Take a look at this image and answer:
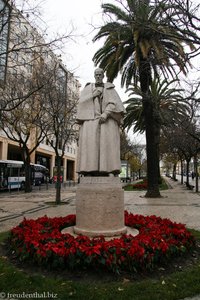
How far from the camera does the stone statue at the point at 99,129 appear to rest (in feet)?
20.8

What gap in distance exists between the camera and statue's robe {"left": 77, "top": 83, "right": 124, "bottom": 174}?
20.7 feet

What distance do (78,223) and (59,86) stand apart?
1238 cm

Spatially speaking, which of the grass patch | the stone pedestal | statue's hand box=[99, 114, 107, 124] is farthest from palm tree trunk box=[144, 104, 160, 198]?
the grass patch

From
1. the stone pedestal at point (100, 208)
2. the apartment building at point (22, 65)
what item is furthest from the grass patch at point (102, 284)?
the apartment building at point (22, 65)

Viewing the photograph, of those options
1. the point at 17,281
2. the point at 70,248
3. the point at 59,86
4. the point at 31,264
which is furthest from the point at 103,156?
the point at 59,86

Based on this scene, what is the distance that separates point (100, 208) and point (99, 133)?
1.64 metres

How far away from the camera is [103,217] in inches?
232

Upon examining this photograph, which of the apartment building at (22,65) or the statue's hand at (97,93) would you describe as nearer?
the statue's hand at (97,93)

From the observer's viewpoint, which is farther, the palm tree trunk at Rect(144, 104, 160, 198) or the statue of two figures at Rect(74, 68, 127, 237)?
the palm tree trunk at Rect(144, 104, 160, 198)

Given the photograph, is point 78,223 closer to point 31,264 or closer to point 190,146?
point 31,264

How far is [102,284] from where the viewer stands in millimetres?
4406

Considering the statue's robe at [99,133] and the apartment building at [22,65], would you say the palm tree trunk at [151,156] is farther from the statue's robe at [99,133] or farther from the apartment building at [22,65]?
the statue's robe at [99,133]

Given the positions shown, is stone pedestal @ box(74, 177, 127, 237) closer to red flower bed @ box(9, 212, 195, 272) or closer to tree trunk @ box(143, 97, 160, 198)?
red flower bed @ box(9, 212, 195, 272)

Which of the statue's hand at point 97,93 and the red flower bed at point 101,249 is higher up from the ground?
the statue's hand at point 97,93
